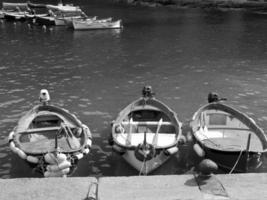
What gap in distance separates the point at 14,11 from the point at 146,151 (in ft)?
204

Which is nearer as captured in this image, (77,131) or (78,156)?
(78,156)

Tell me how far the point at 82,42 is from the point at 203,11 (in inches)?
1752

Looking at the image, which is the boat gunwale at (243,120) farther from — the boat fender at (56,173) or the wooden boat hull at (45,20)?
the wooden boat hull at (45,20)

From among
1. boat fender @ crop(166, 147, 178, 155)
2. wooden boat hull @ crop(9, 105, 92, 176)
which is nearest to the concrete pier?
wooden boat hull @ crop(9, 105, 92, 176)

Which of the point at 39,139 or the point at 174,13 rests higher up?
the point at 174,13

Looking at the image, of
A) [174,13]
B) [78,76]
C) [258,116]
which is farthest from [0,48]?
[174,13]

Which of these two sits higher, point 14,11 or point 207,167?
point 14,11

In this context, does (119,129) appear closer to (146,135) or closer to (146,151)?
(146,135)

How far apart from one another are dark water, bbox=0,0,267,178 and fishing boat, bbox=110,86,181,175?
828 millimetres

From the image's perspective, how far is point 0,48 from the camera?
40844mm

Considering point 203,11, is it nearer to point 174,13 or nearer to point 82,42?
point 174,13

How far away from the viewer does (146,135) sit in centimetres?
1570

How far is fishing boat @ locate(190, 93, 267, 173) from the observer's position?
45.4 ft

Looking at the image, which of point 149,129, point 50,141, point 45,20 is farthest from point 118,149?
point 45,20
